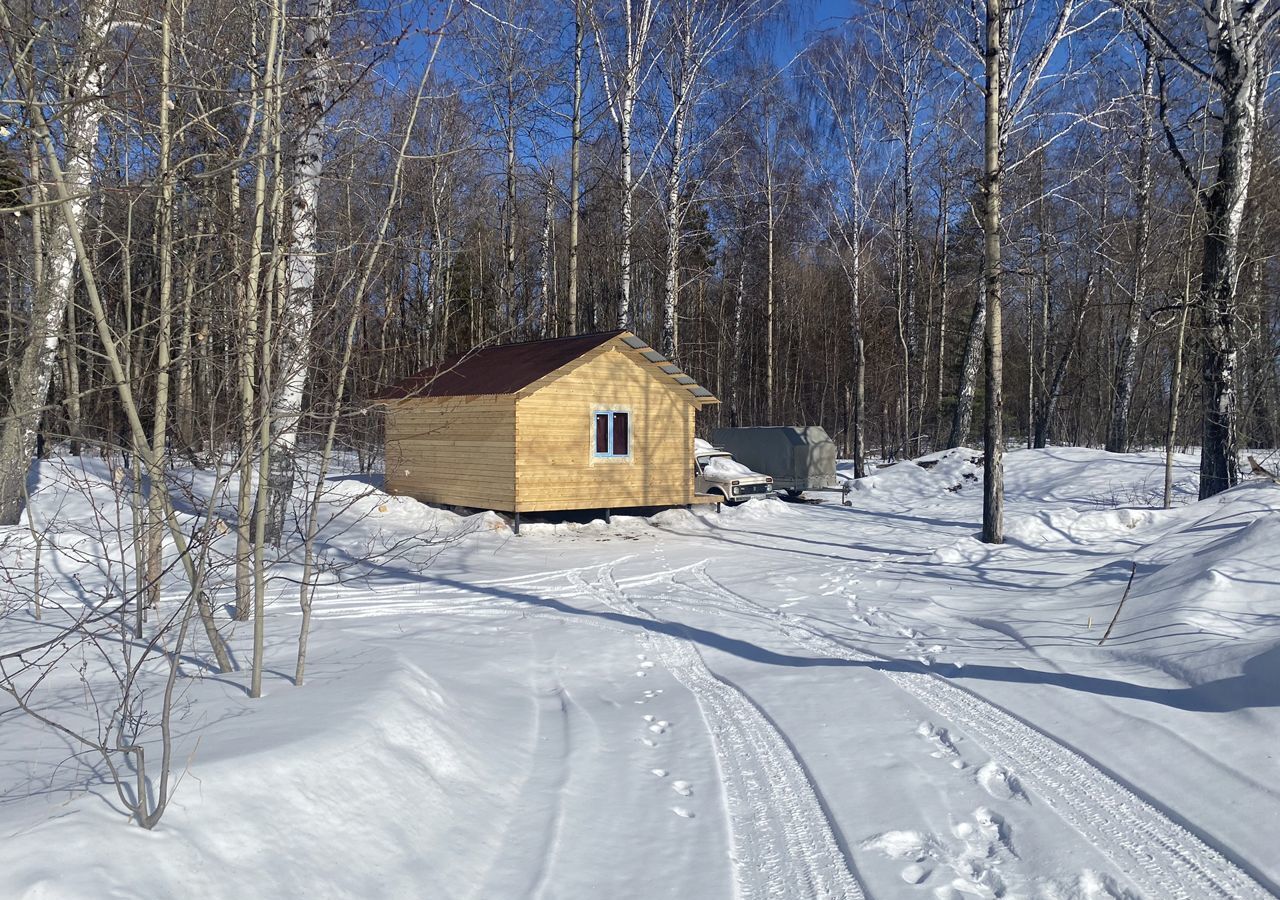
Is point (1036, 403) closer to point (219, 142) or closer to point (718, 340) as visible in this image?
point (718, 340)

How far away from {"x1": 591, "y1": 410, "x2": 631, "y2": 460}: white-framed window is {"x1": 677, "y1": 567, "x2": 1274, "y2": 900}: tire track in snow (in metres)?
11.9

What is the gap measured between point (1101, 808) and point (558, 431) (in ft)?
45.5

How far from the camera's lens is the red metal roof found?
17359mm

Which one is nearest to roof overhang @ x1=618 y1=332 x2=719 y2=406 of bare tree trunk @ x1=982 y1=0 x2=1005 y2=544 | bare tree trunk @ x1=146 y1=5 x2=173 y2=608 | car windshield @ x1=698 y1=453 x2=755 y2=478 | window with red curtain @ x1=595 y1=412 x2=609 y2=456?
window with red curtain @ x1=595 y1=412 x2=609 y2=456

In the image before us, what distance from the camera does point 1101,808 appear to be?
4430 millimetres

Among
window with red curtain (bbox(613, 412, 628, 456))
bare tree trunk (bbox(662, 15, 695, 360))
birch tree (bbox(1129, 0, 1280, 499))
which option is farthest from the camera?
bare tree trunk (bbox(662, 15, 695, 360))

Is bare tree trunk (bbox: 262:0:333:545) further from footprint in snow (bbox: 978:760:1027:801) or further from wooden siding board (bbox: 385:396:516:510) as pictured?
wooden siding board (bbox: 385:396:516:510)

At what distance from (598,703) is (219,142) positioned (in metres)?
5.51

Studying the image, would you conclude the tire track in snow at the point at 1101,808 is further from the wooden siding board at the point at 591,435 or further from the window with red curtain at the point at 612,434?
the window with red curtain at the point at 612,434

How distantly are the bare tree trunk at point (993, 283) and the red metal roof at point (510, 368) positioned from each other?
7.41m

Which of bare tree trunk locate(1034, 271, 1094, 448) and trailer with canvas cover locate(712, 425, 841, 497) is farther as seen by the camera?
bare tree trunk locate(1034, 271, 1094, 448)

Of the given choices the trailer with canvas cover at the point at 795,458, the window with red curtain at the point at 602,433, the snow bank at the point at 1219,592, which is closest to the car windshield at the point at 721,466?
the trailer with canvas cover at the point at 795,458

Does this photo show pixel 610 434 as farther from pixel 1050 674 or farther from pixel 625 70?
pixel 1050 674

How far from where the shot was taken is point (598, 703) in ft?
21.6
